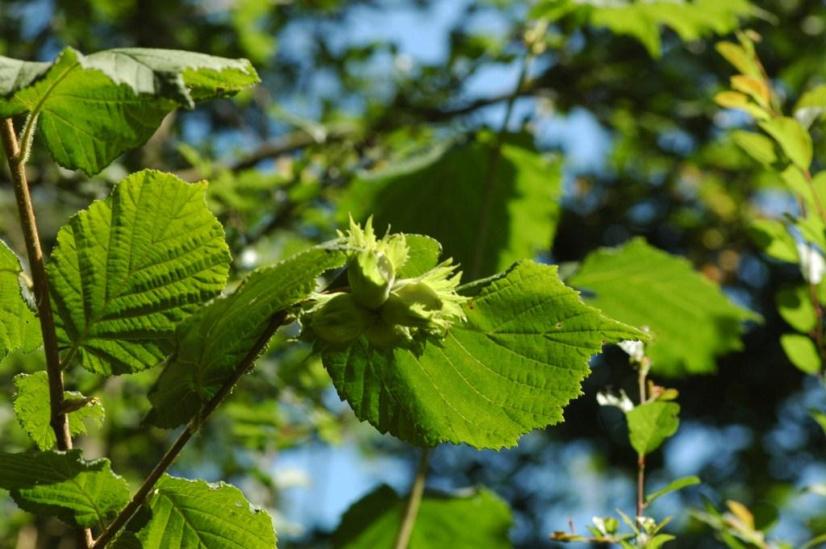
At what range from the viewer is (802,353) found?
1021 mm

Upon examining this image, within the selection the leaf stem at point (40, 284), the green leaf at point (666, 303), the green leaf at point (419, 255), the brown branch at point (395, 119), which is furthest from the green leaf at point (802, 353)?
the brown branch at point (395, 119)

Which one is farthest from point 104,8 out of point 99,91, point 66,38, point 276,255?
point 99,91

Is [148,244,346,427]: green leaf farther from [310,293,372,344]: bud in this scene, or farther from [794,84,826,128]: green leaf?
[794,84,826,128]: green leaf

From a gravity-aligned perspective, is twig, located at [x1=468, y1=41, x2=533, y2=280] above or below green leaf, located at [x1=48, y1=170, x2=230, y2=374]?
below

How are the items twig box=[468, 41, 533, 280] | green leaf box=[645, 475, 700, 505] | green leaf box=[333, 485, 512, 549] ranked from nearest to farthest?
green leaf box=[645, 475, 700, 505] → green leaf box=[333, 485, 512, 549] → twig box=[468, 41, 533, 280]

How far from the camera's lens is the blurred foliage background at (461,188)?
1.70 metres

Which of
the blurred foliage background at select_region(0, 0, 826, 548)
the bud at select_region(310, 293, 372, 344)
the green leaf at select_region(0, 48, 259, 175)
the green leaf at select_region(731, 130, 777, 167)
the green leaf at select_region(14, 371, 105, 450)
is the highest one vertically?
the green leaf at select_region(0, 48, 259, 175)

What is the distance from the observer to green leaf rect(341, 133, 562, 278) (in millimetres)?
Result: 1603

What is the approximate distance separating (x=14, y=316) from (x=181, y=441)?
0.17m

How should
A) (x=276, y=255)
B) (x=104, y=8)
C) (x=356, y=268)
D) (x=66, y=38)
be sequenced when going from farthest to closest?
1. (x=104, y=8)
2. (x=66, y=38)
3. (x=276, y=255)
4. (x=356, y=268)

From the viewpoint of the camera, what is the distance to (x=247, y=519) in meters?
0.67

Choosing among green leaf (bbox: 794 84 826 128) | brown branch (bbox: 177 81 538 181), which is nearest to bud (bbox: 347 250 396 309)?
green leaf (bbox: 794 84 826 128)

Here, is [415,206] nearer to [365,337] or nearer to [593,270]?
[593,270]

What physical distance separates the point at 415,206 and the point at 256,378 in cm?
Answer: 48
